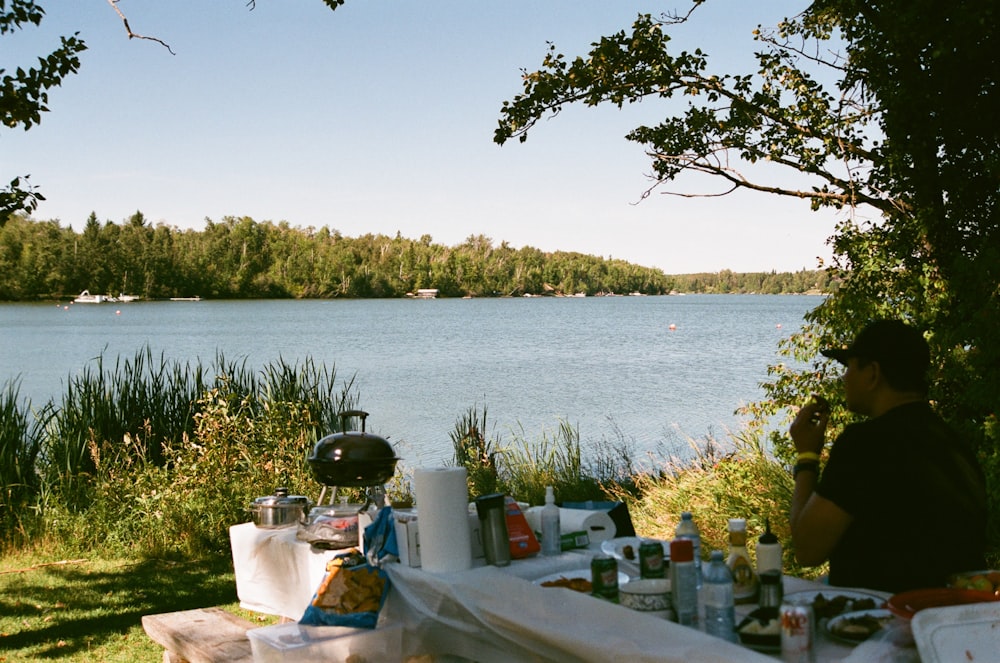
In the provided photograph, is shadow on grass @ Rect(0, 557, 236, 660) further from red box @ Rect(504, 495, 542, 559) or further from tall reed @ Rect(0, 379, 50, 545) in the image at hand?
red box @ Rect(504, 495, 542, 559)

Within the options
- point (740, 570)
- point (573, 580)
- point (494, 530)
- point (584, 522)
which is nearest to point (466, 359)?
point (584, 522)

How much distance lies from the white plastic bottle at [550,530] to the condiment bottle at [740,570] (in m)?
0.72

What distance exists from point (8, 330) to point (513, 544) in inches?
1829

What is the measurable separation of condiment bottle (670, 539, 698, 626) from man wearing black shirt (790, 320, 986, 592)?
1.12ft

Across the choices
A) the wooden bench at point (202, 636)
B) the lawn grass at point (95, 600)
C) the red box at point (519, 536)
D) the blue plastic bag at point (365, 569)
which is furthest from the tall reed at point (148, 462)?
the red box at point (519, 536)

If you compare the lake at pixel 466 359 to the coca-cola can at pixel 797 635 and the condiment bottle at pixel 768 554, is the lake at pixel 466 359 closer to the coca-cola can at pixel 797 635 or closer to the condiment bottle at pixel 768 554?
the condiment bottle at pixel 768 554

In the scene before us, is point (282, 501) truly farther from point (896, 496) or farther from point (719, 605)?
point (896, 496)

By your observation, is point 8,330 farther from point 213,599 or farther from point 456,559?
point 456,559

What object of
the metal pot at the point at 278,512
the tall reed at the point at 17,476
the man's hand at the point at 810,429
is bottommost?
the tall reed at the point at 17,476

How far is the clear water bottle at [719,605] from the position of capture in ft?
6.59

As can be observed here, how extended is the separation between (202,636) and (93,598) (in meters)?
2.33

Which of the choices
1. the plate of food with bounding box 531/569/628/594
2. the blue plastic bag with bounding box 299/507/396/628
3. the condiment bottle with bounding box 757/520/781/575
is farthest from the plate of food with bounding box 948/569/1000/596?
the blue plastic bag with bounding box 299/507/396/628

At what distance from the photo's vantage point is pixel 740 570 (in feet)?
7.49

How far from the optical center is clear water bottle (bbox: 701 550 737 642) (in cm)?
201
